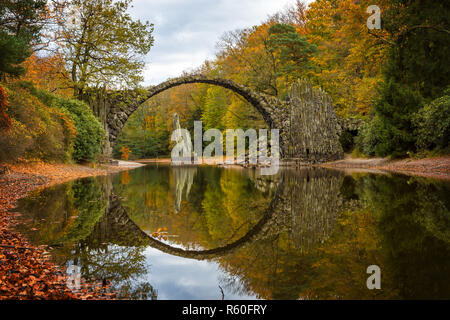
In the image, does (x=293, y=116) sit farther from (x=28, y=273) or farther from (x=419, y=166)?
(x=28, y=273)

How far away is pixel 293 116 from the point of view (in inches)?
742

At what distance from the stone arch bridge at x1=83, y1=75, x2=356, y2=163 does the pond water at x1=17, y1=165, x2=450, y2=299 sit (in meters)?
11.6

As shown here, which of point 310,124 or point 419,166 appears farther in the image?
point 310,124

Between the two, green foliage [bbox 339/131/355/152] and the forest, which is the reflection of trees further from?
green foliage [bbox 339/131/355/152]

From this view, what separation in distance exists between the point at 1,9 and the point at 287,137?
1472cm

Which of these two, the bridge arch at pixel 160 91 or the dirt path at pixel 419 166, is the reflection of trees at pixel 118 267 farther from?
the bridge arch at pixel 160 91

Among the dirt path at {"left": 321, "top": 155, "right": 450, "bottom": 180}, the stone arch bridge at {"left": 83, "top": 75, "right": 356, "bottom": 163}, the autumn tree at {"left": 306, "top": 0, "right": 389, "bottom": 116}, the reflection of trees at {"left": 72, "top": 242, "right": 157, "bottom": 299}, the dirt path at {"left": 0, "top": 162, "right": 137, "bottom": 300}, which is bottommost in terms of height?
the reflection of trees at {"left": 72, "top": 242, "right": 157, "bottom": 299}

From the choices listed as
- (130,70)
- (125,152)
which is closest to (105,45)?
(130,70)

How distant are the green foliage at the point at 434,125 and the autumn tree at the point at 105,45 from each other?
454 inches

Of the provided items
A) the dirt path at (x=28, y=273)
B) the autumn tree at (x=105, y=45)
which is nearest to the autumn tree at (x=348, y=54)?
the autumn tree at (x=105, y=45)

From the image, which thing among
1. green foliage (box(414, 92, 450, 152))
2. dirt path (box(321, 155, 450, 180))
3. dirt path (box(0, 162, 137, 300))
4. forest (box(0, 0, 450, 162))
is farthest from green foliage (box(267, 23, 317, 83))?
dirt path (box(0, 162, 137, 300))

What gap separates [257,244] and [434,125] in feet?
33.5

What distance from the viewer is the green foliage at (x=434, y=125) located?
10281mm

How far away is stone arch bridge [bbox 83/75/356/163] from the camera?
56.0ft
